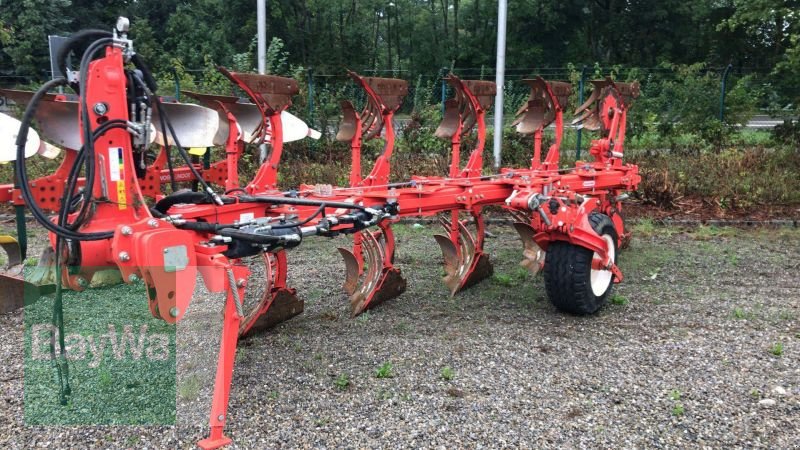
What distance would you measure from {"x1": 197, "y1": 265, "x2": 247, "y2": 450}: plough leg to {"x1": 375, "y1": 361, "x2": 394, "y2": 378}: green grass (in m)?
1.17

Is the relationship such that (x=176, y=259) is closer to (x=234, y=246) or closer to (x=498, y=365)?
(x=234, y=246)

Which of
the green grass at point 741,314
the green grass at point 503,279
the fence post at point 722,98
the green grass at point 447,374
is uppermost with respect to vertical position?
the fence post at point 722,98

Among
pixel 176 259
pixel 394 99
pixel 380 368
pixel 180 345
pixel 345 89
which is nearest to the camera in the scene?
pixel 176 259

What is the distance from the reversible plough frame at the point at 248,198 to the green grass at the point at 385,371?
0.85 metres

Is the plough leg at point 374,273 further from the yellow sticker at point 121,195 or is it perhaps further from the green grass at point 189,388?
the yellow sticker at point 121,195

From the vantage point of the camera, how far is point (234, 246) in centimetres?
326

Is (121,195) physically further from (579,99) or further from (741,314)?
(579,99)

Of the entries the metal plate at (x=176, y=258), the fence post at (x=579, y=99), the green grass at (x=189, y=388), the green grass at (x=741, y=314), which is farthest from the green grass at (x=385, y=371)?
the fence post at (x=579, y=99)

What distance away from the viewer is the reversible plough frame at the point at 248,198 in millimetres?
2955

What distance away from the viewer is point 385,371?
404cm

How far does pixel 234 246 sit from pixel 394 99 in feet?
7.67

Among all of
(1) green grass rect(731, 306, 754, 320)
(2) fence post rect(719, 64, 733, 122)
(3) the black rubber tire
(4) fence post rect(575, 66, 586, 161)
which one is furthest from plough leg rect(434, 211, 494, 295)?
(2) fence post rect(719, 64, 733, 122)

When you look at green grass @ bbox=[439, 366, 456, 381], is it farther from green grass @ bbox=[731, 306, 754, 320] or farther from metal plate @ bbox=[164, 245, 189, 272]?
green grass @ bbox=[731, 306, 754, 320]

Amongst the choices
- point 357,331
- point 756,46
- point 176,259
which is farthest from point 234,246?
point 756,46
